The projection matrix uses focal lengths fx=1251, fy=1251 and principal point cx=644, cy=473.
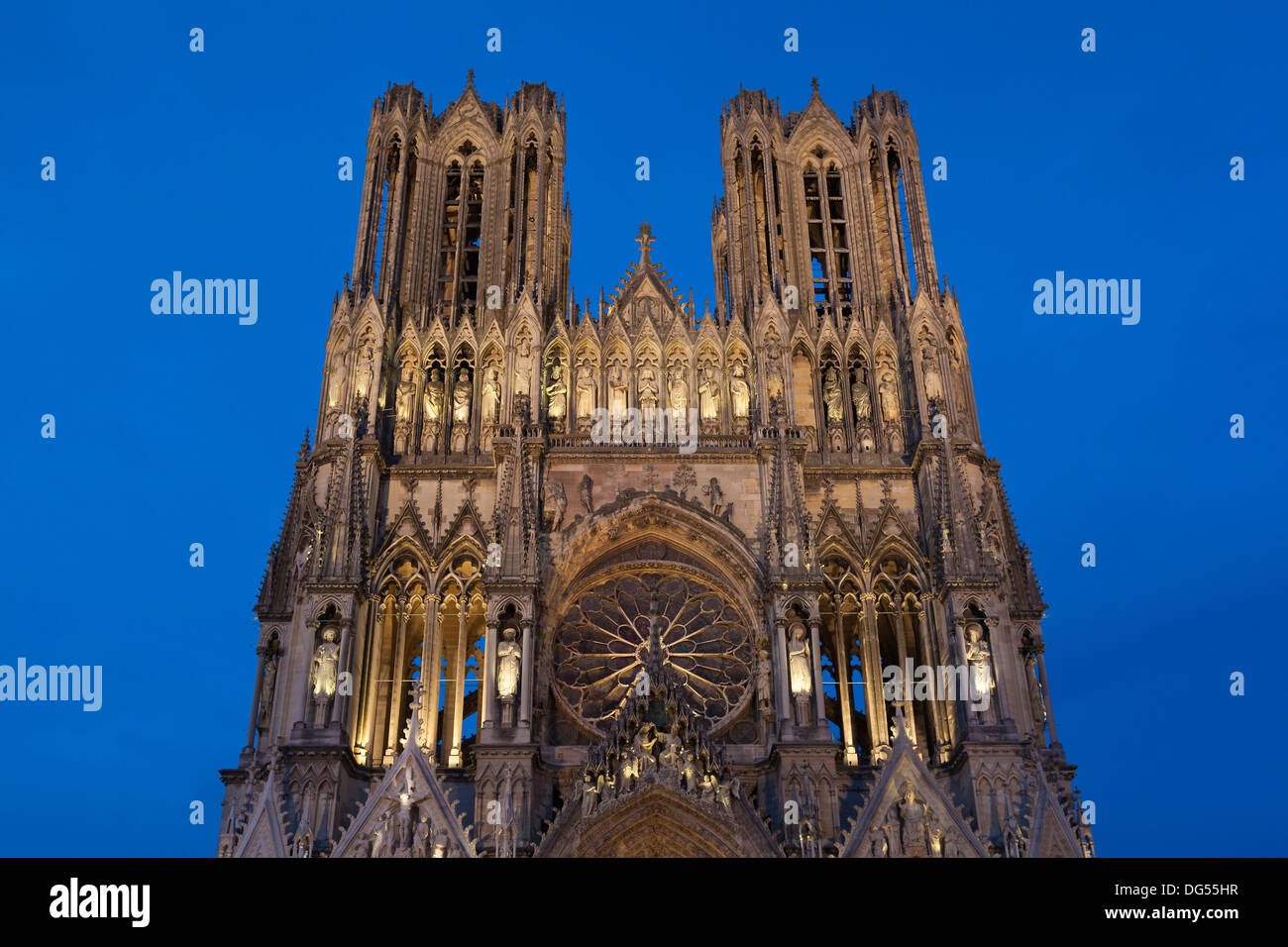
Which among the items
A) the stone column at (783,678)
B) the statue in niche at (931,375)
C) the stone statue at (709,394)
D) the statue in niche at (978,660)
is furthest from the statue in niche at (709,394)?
the statue in niche at (978,660)

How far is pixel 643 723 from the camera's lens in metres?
28.1

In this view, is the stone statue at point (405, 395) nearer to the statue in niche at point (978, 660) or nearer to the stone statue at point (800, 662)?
the stone statue at point (800, 662)

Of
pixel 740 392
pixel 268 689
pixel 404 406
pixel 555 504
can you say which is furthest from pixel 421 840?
pixel 740 392

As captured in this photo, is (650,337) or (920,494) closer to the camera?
(920,494)

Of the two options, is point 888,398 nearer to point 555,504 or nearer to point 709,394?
point 709,394

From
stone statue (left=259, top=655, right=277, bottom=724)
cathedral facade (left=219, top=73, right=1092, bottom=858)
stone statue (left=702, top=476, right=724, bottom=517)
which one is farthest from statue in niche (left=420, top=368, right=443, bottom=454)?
stone statue (left=702, top=476, right=724, bottom=517)

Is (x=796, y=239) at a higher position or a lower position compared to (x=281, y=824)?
higher

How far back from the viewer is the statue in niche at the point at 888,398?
3462cm

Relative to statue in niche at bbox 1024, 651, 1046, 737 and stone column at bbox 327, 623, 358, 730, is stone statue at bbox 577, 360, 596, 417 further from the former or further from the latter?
statue in niche at bbox 1024, 651, 1046, 737
